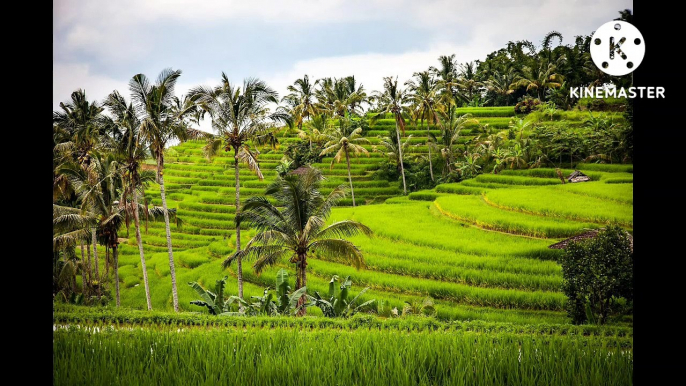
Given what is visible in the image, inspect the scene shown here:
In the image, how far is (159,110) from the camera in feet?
31.1

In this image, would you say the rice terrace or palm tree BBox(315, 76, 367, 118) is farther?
palm tree BBox(315, 76, 367, 118)

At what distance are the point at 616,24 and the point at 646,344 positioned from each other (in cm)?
138

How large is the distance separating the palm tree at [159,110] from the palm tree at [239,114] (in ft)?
1.88

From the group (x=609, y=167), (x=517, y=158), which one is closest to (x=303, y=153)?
(x=517, y=158)

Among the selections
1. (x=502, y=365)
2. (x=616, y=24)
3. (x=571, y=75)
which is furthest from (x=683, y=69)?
(x=571, y=75)

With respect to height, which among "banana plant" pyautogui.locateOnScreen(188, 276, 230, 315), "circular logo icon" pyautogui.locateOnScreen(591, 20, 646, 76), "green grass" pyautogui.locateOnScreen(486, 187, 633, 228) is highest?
"circular logo icon" pyautogui.locateOnScreen(591, 20, 646, 76)

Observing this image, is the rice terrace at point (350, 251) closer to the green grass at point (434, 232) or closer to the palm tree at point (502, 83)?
the green grass at point (434, 232)

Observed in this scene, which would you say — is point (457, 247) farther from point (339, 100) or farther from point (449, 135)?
point (339, 100)

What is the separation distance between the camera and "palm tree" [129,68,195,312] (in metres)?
9.26

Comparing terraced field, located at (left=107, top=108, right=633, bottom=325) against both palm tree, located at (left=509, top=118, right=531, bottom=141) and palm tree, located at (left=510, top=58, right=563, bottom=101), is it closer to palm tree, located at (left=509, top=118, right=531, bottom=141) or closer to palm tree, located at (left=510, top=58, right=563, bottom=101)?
palm tree, located at (left=509, top=118, right=531, bottom=141)

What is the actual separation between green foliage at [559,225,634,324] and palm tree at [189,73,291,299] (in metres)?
6.39

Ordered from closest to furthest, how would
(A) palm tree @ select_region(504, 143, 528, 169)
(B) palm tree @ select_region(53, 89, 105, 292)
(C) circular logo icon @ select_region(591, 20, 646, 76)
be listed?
(C) circular logo icon @ select_region(591, 20, 646, 76) → (B) palm tree @ select_region(53, 89, 105, 292) → (A) palm tree @ select_region(504, 143, 528, 169)

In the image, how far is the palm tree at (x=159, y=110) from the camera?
30.4ft

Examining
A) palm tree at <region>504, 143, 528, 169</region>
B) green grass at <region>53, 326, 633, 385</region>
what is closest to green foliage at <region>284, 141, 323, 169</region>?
palm tree at <region>504, 143, 528, 169</region>
